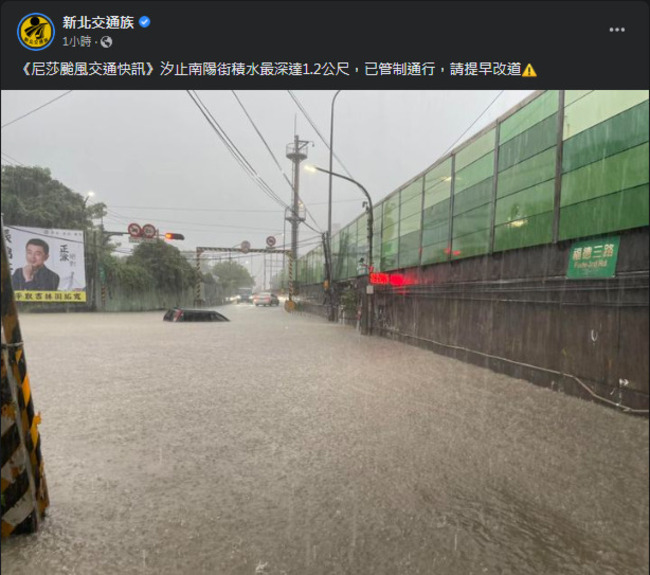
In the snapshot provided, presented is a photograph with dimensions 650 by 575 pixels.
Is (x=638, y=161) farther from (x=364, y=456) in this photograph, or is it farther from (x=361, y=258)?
(x=361, y=258)

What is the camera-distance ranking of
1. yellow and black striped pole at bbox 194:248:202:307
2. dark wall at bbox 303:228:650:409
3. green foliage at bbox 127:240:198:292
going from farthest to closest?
yellow and black striped pole at bbox 194:248:202:307 → green foliage at bbox 127:240:198:292 → dark wall at bbox 303:228:650:409

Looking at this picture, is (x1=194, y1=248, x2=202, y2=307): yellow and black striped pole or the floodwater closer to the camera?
the floodwater

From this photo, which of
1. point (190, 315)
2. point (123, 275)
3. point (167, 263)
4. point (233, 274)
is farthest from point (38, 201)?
point (233, 274)

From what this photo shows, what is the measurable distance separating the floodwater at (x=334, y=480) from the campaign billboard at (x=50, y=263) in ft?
1.38

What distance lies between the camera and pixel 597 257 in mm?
2014

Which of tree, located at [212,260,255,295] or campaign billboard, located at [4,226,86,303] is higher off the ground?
tree, located at [212,260,255,295]

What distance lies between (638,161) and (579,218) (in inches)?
54.3

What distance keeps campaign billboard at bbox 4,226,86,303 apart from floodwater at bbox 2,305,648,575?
42 centimetres

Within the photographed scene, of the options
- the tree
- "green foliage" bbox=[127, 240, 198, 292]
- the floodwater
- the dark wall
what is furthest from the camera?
the tree

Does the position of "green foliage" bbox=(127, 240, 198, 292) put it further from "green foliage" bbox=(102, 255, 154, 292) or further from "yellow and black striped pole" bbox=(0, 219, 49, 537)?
"yellow and black striped pole" bbox=(0, 219, 49, 537)

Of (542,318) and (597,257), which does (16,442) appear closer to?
(597,257)

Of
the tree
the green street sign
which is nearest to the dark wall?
the green street sign

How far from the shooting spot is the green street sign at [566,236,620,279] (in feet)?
5.18

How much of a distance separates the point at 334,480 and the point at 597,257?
2.35m
